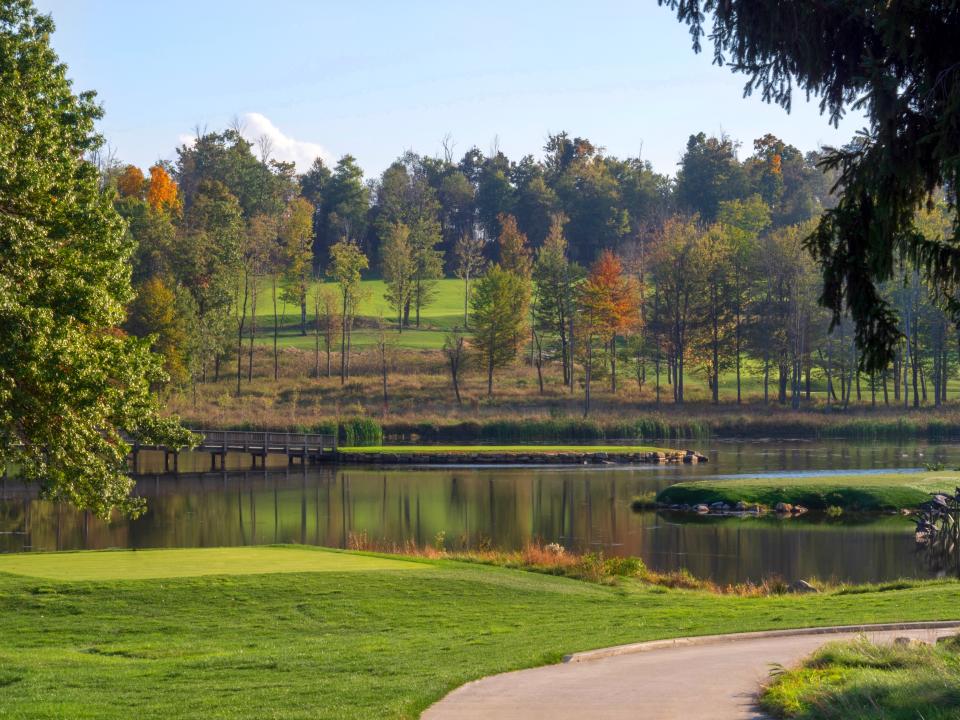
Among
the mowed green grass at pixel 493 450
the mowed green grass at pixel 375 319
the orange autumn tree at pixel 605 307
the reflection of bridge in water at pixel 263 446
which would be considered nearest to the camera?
the reflection of bridge in water at pixel 263 446

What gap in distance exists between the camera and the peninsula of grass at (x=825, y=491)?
43469 mm

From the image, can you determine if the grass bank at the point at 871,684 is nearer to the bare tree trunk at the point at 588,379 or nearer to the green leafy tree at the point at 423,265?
the bare tree trunk at the point at 588,379

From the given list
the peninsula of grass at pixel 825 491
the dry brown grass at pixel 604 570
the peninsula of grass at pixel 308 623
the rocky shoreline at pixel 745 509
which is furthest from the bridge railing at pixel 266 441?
the peninsula of grass at pixel 308 623

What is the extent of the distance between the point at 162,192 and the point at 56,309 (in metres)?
102

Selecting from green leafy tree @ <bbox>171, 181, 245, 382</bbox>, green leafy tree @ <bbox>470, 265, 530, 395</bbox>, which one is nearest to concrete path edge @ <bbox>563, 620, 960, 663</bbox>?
green leafy tree @ <bbox>171, 181, 245, 382</bbox>

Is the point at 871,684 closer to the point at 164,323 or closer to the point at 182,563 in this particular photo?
the point at 182,563

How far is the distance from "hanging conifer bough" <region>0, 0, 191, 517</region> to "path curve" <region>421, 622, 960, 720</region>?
10.6 meters

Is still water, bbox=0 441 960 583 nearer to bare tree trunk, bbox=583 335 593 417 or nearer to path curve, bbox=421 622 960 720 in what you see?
path curve, bbox=421 622 960 720

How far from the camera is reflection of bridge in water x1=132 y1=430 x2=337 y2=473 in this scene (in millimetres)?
62969

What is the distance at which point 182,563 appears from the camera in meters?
26.0

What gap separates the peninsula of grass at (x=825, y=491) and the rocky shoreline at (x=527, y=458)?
16222mm

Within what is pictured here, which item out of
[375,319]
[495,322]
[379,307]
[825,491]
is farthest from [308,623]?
[379,307]

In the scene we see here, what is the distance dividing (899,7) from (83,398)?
15.3 meters

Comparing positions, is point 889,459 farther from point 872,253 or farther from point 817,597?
point 872,253
